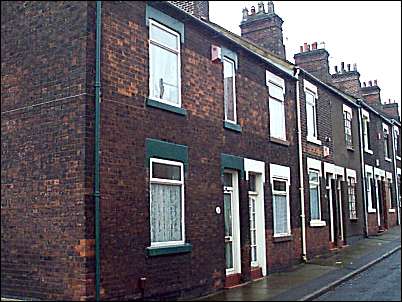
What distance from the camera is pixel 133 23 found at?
1093 centimetres

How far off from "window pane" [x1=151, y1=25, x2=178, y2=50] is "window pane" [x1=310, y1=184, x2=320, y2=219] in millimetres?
8744

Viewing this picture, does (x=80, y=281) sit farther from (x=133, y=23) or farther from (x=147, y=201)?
(x=133, y=23)

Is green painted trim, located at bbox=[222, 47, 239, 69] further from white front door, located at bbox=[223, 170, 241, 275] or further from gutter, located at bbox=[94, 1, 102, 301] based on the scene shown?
gutter, located at bbox=[94, 1, 102, 301]

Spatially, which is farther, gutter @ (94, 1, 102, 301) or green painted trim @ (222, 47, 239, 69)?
green painted trim @ (222, 47, 239, 69)

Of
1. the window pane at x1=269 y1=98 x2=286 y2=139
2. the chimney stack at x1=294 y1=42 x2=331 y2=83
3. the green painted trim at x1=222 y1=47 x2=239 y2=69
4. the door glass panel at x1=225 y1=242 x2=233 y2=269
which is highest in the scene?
the chimney stack at x1=294 y1=42 x2=331 y2=83

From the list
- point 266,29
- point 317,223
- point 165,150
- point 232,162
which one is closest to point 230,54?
point 232,162

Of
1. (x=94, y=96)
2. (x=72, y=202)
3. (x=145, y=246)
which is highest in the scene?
(x=94, y=96)

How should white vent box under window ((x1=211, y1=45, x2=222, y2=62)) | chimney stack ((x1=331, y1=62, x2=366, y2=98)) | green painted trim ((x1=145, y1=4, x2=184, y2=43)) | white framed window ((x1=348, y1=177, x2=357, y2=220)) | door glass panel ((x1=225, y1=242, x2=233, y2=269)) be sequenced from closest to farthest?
green painted trim ((x1=145, y1=4, x2=184, y2=43)) < white vent box under window ((x1=211, y1=45, x2=222, y2=62)) < door glass panel ((x1=225, y1=242, x2=233, y2=269)) < white framed window ((x1=348, y1=177, x2=357, y2=220)) < chimney stack ((x1=331, y1=62, x2=366, y2=98))

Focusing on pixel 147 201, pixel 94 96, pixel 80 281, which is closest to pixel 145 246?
pixel 147 201

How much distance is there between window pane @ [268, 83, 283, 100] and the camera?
16.6 m

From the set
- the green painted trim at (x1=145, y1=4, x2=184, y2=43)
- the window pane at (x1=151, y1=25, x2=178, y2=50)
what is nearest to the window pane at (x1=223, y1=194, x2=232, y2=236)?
the window pane at (x1=151, y1=25, x2=178, y2=50)

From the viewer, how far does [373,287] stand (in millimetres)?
12797

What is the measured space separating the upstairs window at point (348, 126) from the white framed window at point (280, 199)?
7.29 meters

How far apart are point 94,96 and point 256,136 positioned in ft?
21.3
